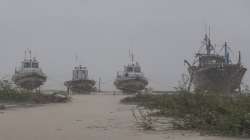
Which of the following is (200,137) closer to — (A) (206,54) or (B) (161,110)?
(B) (161,110)

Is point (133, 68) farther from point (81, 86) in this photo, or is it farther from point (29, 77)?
point (29, 77)

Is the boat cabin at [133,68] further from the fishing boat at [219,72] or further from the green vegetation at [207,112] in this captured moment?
the green vegetation at [207,112]

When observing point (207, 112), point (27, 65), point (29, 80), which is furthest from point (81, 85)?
point (207, 112)

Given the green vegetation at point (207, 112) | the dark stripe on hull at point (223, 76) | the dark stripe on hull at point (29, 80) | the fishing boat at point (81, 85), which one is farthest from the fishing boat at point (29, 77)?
the green vegetation at point (207, 112)

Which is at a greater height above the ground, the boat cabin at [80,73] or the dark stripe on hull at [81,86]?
the boat cabin at [80,73]

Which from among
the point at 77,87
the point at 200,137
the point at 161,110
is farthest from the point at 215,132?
the point at 77,87

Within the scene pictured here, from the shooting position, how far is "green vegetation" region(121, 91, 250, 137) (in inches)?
449

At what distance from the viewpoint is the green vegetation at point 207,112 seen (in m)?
11.4

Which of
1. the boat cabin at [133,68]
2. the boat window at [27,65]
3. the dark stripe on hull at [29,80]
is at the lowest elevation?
the dark stripe on hull at [29,80]

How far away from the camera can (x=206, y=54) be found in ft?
144

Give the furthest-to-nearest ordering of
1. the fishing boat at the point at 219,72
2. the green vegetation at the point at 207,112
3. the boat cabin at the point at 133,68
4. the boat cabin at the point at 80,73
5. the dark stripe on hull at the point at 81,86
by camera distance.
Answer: the boat cabin at the point at 80,73, the boat cabin at the point at 133,68, the dark stripe on hull at the point at 81,86, the fishing boat at the point at 219,72, the green vegetation at the point at 207,112

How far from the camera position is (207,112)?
1259 centimetres

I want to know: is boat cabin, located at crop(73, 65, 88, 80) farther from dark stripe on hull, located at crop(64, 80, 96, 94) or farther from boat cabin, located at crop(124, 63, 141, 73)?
boat cabin, located at crop(124, 63, 141, 73)

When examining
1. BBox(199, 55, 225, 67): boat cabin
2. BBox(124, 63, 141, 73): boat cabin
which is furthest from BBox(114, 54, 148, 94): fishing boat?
BBox(199, 55, 225, 67): boat cabin
